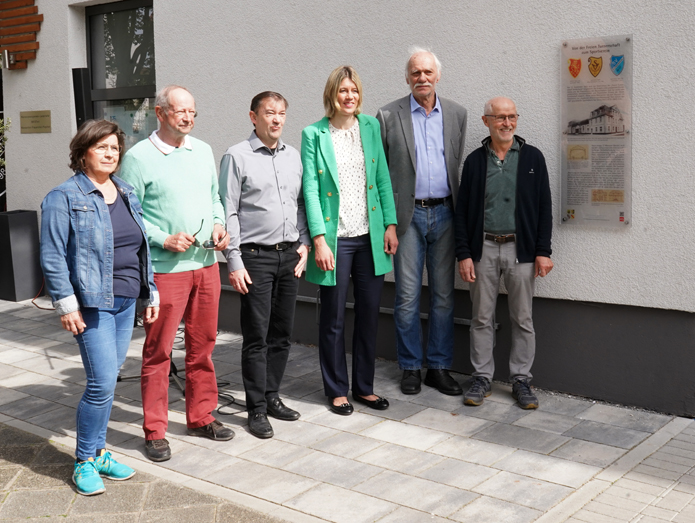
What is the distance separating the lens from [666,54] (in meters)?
4.76

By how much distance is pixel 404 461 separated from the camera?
4312 millimetres

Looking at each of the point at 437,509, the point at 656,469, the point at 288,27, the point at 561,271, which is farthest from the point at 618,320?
the point at 288,27

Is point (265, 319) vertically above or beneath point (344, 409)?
above

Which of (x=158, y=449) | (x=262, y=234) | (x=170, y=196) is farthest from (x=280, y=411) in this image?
(x=170, y=196)

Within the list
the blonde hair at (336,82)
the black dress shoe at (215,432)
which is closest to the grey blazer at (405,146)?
the blonde hair at (336,82)

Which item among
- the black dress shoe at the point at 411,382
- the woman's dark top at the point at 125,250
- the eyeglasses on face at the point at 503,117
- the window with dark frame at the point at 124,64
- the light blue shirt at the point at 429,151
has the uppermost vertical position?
the window with dark frame at the point at 124,64

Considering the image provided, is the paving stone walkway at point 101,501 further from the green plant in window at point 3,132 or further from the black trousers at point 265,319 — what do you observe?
the green plant in window at point 3,132

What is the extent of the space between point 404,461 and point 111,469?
1509 mm

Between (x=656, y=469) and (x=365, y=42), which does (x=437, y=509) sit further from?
(x=365, y=42)

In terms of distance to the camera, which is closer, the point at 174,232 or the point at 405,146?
the point at 174,232

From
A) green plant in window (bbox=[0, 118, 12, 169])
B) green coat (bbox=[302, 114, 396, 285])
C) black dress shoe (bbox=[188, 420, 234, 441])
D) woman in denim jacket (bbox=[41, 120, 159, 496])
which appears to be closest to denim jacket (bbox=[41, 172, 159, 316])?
woman in denim jacket (bbox=[41, 120, 159, 496])

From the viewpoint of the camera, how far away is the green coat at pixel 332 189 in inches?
194

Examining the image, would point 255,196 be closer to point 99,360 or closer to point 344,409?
point 99,360

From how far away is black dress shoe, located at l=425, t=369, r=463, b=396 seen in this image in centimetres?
543
